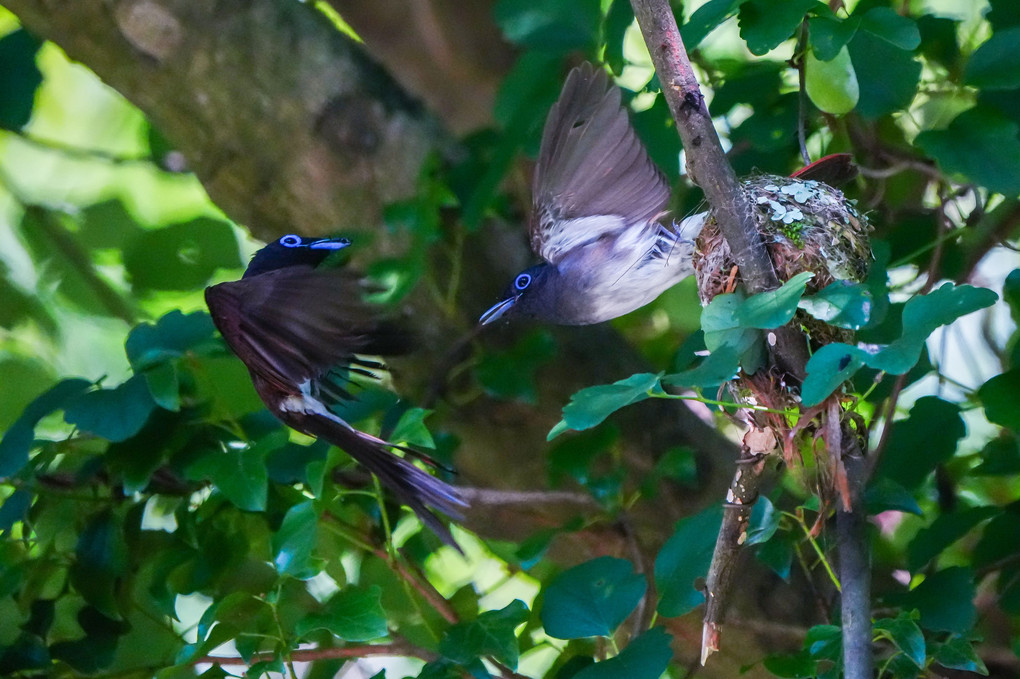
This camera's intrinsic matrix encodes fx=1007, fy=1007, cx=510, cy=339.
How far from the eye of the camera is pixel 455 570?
3773 millimetres

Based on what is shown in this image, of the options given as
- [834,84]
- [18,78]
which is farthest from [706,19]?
[18,78]

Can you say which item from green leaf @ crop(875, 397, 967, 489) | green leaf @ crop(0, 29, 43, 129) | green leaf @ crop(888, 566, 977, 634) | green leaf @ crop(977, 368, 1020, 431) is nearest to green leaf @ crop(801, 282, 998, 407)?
green leaf @ crop(977, 368, 1020, 431)

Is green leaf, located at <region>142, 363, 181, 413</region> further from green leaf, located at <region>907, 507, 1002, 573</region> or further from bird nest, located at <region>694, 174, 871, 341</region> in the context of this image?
green leaf, located at <region>907, 507, 1002, 573</region>

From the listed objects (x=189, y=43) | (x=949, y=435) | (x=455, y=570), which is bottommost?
(x=455, y=570)

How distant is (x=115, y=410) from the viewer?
227 centimetres

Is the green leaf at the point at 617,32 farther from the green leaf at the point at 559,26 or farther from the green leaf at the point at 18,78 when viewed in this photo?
the green leaf at the point at 18,78

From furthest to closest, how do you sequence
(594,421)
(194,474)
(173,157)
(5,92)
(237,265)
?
(173,157)
(5,92)
(237,265)
(194,474)
(594,421)

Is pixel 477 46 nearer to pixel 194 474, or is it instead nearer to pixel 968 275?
pixel 968 275

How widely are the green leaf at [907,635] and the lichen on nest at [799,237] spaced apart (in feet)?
2.01

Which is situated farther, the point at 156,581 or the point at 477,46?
the point at 477,46

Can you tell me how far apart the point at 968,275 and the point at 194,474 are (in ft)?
6.75

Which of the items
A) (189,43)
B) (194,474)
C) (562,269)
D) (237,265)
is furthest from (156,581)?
(189,43)

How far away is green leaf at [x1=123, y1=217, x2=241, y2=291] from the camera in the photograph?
2.85 meters

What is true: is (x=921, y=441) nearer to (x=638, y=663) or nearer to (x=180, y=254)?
(x=638, y=663)
